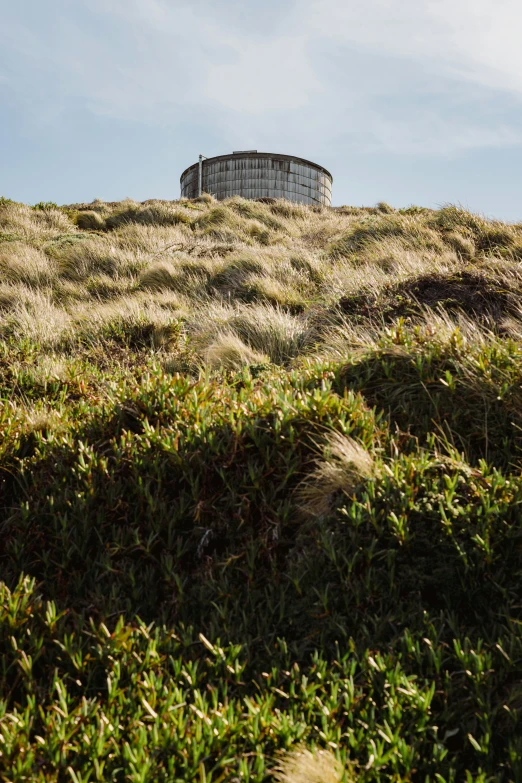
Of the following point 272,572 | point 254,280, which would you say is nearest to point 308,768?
point 272,572

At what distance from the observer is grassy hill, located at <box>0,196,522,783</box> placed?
2088mm

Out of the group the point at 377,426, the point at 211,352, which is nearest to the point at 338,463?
the point at 377,426

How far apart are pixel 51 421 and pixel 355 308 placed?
441 cm

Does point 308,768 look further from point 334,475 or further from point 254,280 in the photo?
point 254,280

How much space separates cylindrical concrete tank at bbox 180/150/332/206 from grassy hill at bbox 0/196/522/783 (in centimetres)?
2859

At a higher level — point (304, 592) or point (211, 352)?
point (211, 352)

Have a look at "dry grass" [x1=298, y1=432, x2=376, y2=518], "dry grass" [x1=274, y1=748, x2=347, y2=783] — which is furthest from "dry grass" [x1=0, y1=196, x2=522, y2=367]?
"dry grass" [x1=274, y1=748, x2=347, y2=783]

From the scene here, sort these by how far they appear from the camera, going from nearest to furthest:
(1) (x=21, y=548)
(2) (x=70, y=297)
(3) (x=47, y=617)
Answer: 1. (3) (x=47, y=617)
2. (1) (x=21, y=548)
3. (2) (x=70, y=297)

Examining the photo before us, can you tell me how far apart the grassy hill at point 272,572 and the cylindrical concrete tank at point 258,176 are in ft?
93.8

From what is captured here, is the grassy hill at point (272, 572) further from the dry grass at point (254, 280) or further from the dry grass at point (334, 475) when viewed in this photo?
the dry grass at point (254, 280)

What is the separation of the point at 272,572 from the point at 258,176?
31.7m

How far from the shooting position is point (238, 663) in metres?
2.40

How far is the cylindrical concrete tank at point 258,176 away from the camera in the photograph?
31.7m

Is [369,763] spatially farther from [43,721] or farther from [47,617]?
[47,617]
